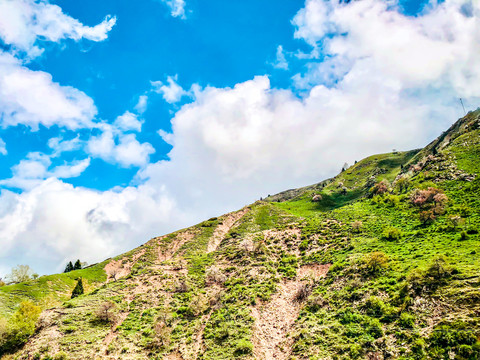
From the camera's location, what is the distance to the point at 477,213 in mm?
38625

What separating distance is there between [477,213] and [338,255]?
70.0 feet

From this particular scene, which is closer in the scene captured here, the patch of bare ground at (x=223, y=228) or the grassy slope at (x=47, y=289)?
the grassy slope at (x=47, y=289)

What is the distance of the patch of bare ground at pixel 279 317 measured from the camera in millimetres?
28688

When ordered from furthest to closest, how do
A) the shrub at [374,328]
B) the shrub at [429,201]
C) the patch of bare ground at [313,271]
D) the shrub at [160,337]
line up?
the shrub at [429,201]
the patch of bare ground at [313,271]
the shrub at [160,337]
the shrub at [374,328]

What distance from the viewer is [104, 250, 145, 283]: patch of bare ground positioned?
223 feet

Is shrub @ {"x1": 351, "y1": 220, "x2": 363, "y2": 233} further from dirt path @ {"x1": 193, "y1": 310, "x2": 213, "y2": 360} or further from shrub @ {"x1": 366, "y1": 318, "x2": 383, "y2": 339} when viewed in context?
dirt path @ {"x1": 193, "y1": 310, "x2": 213, "y2": 360}

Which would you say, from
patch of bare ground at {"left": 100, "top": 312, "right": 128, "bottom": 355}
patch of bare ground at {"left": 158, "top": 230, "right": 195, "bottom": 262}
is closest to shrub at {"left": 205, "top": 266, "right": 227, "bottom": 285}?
patch of bare ground at {"left": 100, "top": 312, "right": 128, "bottom": 355}

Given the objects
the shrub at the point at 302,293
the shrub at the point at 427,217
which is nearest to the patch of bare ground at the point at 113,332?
the shrub at the point at 302,293

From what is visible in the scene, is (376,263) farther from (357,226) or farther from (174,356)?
(174,356)

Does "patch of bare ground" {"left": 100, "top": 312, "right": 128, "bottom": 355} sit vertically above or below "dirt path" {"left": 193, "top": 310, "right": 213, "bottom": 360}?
above

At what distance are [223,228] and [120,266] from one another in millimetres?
31538

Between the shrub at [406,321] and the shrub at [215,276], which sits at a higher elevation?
the shrub at [215,276]

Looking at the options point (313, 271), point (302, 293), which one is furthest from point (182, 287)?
point (313, 271)

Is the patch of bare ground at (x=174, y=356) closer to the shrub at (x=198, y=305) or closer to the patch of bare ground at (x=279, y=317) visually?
the shrub at (x=198, y=305)
